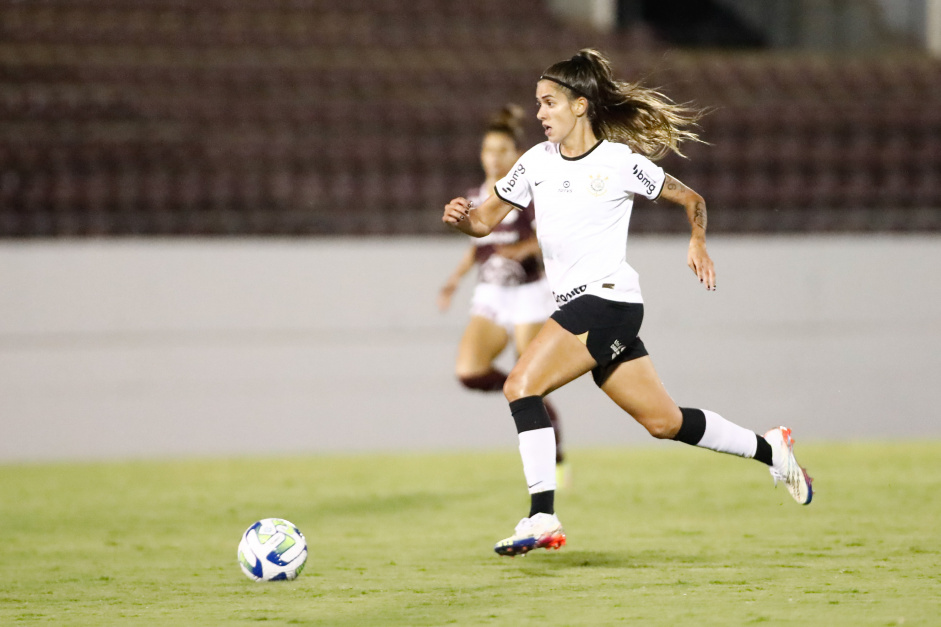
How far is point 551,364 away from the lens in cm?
427

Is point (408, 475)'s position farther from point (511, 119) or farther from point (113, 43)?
point (113, 43)

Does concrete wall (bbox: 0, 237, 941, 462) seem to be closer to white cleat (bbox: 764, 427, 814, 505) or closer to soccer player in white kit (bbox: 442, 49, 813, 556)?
white cleat (bbox: 764, 427, 814, 505)

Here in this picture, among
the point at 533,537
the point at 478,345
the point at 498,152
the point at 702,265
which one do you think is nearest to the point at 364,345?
the point at 478,345

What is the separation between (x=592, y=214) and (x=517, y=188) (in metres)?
0.33

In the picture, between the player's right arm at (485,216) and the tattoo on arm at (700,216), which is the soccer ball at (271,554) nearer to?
the player's right arm at (485,216)

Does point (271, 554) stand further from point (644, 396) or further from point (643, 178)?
point (643, 178)

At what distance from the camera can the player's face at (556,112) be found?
4.34m

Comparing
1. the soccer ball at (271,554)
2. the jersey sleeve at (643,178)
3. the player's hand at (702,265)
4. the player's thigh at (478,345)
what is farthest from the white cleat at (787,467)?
the player's thigh at (478,345)

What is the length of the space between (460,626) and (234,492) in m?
4.07

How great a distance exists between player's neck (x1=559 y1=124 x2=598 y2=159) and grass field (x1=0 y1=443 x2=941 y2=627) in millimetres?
1576

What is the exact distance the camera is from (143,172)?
10.9 metres

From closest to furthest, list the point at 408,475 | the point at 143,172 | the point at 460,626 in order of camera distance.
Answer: the point at 460,626
the point at 408,475
the point at 143,172

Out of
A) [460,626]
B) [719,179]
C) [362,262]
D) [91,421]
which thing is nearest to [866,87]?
[719,179]

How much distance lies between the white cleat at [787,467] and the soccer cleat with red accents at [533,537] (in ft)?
3.46
